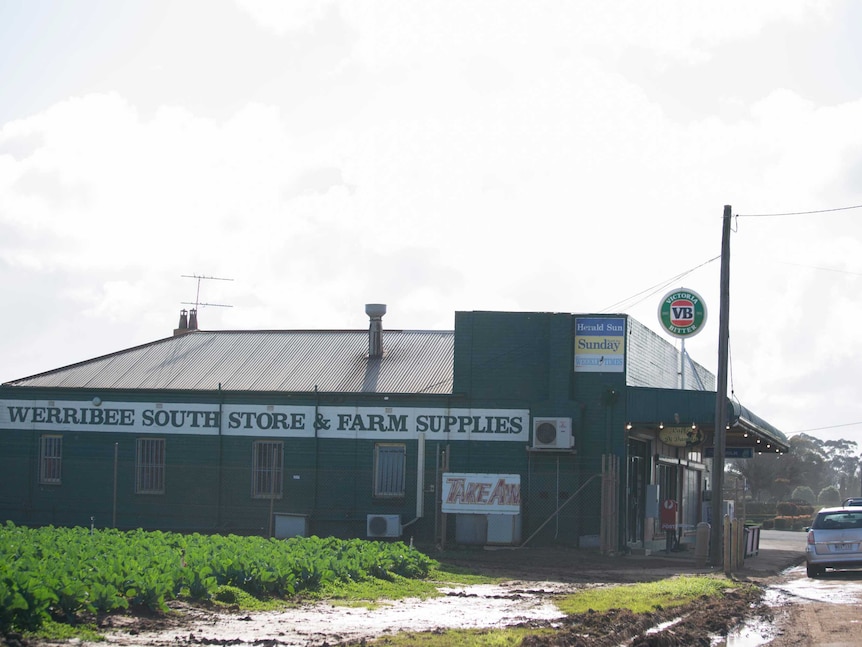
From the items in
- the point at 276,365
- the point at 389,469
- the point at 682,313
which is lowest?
the point at 389,469

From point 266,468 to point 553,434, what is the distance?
326 inches

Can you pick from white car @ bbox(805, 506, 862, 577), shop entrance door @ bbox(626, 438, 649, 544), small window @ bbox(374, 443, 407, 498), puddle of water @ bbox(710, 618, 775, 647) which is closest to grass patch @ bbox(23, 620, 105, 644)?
puddle of water @ bbox(710, 618, 775, 647)

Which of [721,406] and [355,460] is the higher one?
[721,406]

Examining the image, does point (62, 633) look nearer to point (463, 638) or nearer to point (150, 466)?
point (463, 638)

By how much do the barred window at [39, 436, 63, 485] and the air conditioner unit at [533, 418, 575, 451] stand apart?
1409 cm

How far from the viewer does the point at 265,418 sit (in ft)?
105

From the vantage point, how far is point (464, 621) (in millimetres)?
15141

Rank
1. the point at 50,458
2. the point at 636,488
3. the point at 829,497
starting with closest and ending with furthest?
the point at 636,488 → the point at 50,458 → the point at 829,497

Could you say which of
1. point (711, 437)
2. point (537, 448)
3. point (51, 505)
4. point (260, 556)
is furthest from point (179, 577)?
point (711, 437)

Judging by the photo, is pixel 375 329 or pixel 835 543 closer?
pixel 835 543

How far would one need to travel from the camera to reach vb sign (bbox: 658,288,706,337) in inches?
1420

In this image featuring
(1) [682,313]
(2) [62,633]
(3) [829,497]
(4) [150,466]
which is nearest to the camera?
(2) [62,633]

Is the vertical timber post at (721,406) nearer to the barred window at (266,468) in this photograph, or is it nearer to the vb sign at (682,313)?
the vb sign at (682,313)

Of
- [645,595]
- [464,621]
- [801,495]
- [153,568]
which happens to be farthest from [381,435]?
[801,495]
